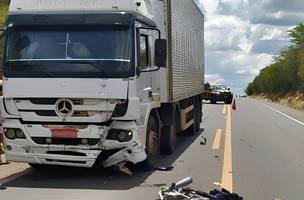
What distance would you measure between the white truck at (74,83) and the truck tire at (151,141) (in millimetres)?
636

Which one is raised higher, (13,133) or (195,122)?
(13,133)

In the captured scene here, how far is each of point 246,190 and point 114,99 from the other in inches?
101

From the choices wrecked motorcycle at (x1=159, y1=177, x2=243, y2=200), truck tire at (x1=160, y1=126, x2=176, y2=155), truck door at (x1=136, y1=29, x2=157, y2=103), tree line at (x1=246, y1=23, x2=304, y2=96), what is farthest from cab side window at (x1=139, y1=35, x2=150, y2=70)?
tree line at (x1=246, y1=23, x2=304, y2=96)

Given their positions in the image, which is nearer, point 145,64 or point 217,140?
point 145,64

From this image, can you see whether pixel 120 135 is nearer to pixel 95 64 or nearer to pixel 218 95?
pixel 95 64

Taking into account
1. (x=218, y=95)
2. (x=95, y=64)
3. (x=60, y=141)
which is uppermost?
(x=95, y=64)

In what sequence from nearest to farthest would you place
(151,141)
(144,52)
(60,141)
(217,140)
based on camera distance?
(60,141), (144,52), (151,141), (217,140)

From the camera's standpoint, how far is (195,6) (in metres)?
19.5

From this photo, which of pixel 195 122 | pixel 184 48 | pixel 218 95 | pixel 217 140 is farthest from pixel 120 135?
pixel 218 95

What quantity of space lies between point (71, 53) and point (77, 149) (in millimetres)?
1602

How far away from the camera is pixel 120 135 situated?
10.2 metres

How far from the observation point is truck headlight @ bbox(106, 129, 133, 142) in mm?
10188

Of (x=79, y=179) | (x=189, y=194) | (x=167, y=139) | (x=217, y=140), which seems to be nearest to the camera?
(x=189, y=194)

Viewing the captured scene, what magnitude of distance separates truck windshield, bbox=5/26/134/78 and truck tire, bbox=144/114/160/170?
1.72 metres
